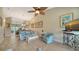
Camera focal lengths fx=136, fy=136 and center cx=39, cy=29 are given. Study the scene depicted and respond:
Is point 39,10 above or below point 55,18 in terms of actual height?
above

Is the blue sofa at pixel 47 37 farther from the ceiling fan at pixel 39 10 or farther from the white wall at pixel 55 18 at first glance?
the ceiling fan at pixel 39 10

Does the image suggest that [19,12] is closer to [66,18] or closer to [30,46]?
[30,46]

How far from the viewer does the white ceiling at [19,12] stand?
7.97ft

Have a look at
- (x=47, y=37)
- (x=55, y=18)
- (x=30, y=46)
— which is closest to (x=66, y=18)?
(x=55, y=18)

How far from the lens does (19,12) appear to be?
2.45 metres

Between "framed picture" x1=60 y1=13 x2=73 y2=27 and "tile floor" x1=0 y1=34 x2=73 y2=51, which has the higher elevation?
"framed picture" x1=60 y1=13 x2=73 y2=27

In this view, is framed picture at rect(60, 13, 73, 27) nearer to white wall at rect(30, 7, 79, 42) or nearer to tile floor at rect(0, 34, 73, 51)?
white wall at rect(30, 7, 79, 42)

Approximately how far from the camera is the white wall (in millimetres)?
2432

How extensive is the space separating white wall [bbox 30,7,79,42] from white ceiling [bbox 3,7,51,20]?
17 centimetres

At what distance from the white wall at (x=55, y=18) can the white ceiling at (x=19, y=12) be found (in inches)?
6.6

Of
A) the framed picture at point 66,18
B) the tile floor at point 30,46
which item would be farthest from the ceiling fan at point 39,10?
the tile floor at point 30,46

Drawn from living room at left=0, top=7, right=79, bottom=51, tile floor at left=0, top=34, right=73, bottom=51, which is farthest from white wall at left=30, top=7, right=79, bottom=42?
tile floor at left=0, top=34, right=73, bottom=51

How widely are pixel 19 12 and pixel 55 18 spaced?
66 centimetres
